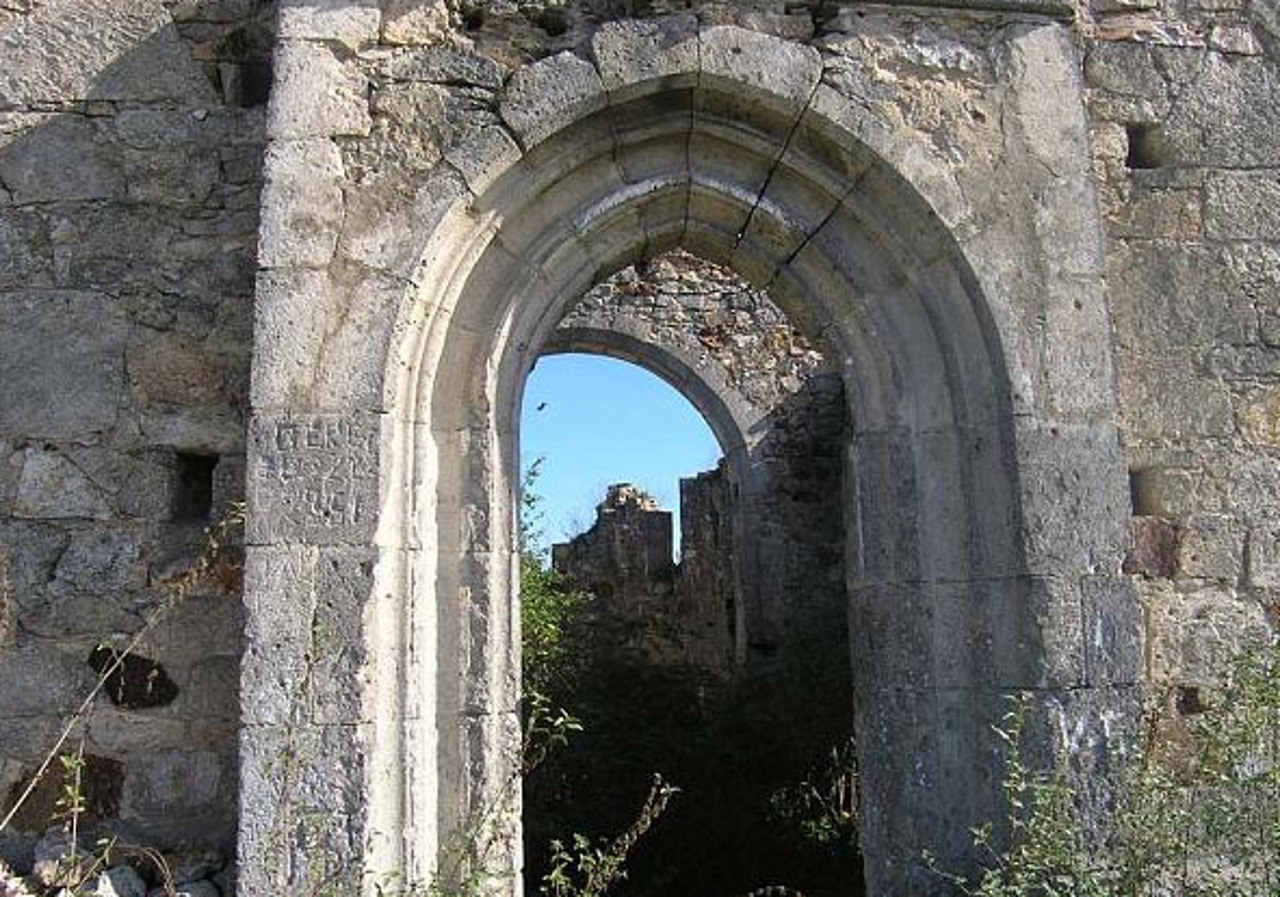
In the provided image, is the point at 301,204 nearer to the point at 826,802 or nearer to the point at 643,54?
the point at 643,54

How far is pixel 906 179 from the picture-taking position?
3672 mm

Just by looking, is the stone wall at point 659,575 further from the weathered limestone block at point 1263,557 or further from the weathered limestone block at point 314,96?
the weathered limestone block at point 314,96

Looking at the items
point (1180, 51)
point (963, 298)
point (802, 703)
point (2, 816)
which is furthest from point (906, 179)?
point (802, 703)

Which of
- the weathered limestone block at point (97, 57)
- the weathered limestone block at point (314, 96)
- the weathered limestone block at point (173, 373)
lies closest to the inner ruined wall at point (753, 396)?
the weathered limestone block at point (97, 57)

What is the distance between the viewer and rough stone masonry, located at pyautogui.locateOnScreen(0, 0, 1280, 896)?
3416 millimetres

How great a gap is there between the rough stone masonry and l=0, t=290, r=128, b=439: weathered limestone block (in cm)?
1

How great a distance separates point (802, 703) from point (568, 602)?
6.14ft

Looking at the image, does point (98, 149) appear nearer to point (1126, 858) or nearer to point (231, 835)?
point (231, 835)

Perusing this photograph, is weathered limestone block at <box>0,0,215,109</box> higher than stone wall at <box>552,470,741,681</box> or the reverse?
higher

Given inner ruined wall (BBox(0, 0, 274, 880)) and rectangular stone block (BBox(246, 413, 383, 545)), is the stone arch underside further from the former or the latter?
inner ruined wall (BBox(0, 0, 274, 880))

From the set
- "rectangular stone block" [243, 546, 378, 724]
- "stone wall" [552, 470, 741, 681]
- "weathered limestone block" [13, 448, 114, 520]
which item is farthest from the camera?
"stone wall" [552, 470, 741, 681]

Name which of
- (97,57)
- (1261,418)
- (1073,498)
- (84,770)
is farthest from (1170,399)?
(97,57)

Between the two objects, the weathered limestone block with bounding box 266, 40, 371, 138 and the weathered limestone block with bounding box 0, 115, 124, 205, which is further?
the weathered limestone block with bounding box 0, 115, 124, 205

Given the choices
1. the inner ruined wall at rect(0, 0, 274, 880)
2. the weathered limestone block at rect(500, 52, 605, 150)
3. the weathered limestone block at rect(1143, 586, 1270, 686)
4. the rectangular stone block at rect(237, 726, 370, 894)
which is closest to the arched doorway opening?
the weathered limestone block at rect(1143, 586, 1270, 686)
